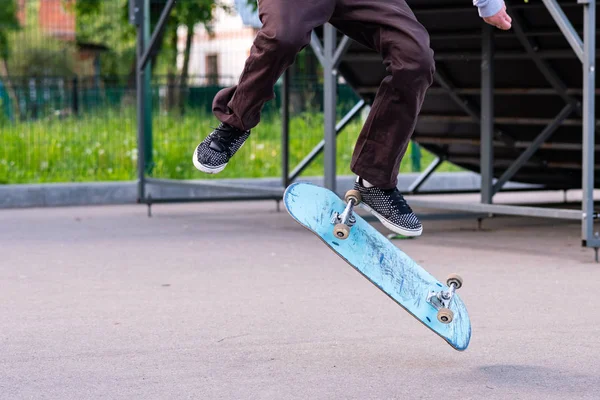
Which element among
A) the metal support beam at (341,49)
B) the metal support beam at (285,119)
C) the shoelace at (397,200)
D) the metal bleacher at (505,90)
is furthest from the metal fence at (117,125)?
the shoelace at (397,200)

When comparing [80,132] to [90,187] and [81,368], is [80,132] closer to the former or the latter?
[90,187]

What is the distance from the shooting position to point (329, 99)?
30.5 ft

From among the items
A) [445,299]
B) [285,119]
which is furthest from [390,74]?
[285,119]

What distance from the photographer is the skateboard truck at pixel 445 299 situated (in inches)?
169

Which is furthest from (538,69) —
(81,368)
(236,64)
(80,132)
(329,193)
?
(236,64)

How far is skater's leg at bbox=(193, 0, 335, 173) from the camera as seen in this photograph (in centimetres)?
404

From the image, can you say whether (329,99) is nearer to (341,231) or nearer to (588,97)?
(588,97)

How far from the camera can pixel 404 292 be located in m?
4.39

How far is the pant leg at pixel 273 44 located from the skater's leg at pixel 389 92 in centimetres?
19

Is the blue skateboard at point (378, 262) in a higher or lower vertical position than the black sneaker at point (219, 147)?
lower

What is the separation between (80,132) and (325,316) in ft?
30.5

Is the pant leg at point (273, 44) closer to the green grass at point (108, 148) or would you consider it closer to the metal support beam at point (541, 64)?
the metal support beam at point (541, 64)

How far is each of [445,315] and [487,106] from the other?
16.0 feet

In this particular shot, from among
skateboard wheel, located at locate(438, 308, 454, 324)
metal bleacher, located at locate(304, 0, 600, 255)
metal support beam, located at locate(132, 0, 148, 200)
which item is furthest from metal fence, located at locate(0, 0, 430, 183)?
skateboard wheel, located at locate(438, 308, 454, 324)
